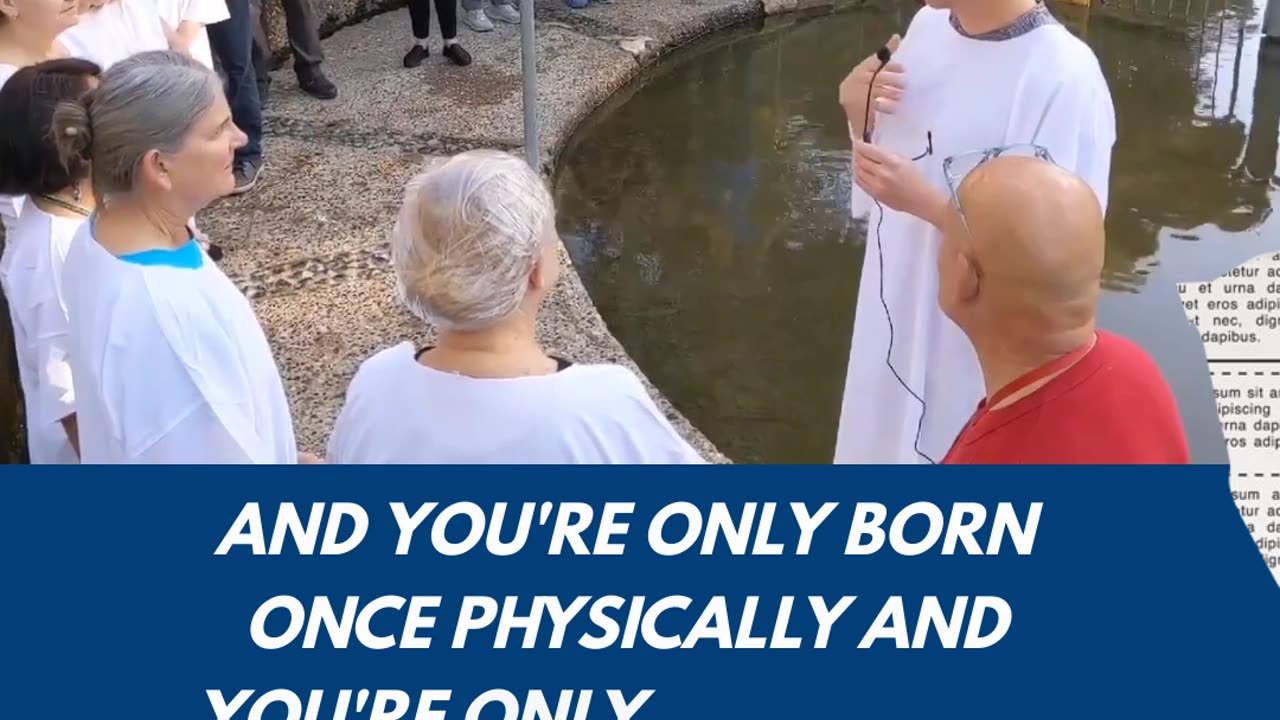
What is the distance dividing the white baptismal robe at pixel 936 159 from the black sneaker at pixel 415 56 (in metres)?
4.06

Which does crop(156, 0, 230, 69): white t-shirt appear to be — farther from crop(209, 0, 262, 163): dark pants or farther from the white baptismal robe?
the white baptismal robe

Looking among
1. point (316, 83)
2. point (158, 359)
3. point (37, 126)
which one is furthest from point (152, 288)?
point (316, 83)

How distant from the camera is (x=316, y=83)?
19.5 ft

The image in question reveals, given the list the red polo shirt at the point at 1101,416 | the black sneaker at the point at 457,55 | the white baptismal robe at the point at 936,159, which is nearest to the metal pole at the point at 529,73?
the white baptismal robe at the point at 936,159

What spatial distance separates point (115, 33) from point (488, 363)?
2.42m

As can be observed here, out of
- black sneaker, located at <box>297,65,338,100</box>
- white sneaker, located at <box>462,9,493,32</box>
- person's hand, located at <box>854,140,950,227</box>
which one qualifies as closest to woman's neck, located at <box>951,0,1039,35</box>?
person's hand, located at <box>854,140,950,227</box>

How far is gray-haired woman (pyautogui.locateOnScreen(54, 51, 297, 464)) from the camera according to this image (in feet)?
6.69

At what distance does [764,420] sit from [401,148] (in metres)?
2.17

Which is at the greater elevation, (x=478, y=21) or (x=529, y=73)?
(x=529, y=73)

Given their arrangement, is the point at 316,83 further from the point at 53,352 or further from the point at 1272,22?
the point at 1272,22

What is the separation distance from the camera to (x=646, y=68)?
7.31 meters

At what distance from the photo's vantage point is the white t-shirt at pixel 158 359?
2031 millimetres

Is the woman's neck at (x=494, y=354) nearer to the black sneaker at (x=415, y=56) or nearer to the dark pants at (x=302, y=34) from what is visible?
the dark pants at (x=302, y=34)

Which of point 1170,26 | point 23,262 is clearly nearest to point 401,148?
point 23,262
